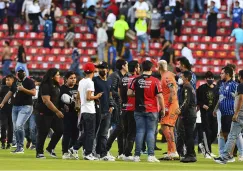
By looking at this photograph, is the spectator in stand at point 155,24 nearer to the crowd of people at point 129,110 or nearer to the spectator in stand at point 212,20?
the spectator in stand at point 212,20

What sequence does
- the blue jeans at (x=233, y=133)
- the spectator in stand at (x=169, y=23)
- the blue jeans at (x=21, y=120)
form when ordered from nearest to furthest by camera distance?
the blue jeans at (x=233, y=133) → the blue jeans at (x=21, y=120) → the spectator in stand at (x=169, y=23)

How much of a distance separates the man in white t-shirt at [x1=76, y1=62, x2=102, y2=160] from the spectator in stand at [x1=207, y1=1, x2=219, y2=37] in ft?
76.4

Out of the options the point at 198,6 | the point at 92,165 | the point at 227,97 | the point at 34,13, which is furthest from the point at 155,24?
the point at 92,165

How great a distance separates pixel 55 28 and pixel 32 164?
27497 millimetres

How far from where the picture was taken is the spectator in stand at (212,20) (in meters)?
44.9

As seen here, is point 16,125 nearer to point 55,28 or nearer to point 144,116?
point 144,116

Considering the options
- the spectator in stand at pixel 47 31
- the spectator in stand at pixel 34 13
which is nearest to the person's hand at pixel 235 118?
the spectator in stand at pixel 47 31

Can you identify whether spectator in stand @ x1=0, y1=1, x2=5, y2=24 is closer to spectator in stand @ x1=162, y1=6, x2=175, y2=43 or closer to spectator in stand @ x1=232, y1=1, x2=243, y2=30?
spectator in stand @ x1=162, y1=6, x2=175, y2=43

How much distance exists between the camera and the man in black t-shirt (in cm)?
2477

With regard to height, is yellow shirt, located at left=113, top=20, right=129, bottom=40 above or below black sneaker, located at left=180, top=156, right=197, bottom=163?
above

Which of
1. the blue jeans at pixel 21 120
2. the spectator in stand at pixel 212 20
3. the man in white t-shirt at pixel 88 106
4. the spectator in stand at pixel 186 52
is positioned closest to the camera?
the man in white t-shirt at pixel 88 106

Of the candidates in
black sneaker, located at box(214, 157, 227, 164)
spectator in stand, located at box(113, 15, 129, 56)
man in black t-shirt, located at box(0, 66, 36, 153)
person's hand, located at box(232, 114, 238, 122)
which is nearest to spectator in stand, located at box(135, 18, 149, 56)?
spectator in stand, located at box(113, 15, 129, 56)

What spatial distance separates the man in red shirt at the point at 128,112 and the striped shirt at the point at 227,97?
1.90 m

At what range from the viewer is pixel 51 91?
2286 cm
